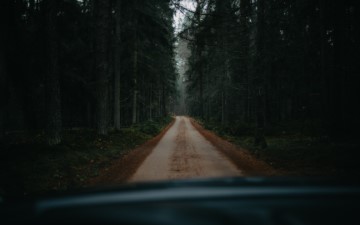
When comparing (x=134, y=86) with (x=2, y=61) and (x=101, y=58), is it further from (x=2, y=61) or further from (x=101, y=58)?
(x=2, y=61)

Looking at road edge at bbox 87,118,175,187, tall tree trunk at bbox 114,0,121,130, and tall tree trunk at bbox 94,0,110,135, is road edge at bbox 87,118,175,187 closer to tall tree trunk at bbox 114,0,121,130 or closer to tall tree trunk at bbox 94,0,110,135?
tall tree trunk at bbox 94,0,110,135

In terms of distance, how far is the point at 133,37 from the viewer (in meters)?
32.2

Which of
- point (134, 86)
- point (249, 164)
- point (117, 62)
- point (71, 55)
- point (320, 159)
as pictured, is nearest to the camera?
point (320, 159)

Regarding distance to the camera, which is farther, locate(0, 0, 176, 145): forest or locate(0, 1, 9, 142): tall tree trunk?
locate(0, 0, 176, 145): forest

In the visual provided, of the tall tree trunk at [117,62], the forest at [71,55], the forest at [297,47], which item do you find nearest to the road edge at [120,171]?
the forest at [71,55]

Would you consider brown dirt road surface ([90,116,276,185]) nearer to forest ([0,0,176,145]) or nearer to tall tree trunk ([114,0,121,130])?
forest ([0,0,176,145])

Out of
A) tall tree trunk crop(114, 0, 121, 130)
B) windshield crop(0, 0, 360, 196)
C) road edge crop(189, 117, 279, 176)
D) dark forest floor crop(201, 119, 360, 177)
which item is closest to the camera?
dark forest floor crop(201, 119, 360, 177)

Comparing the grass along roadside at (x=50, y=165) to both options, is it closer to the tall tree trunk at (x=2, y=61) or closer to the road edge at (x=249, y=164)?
the tall tree trunk at (x=2, y=61)

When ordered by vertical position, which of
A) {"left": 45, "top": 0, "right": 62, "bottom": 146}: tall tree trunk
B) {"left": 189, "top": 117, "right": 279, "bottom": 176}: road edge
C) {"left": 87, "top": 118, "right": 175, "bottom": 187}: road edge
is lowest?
Result: {"left": 87, "top": 118, "right": 175, "bottom": 187}: road edge

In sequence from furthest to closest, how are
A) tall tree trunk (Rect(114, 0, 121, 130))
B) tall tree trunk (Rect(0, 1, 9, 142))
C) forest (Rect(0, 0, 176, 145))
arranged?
tall tree trunk (Rect(114, 0, 121, 130))
forest (Rect(0, 0, 176, 145))
tall tree trunk (Rect(0, 1, 9, 142))

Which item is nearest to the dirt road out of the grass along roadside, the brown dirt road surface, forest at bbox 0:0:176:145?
the brown dirt road surface

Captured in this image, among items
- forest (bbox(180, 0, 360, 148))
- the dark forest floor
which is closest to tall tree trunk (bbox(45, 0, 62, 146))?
forest (bbox(180, 0, 360, 148))

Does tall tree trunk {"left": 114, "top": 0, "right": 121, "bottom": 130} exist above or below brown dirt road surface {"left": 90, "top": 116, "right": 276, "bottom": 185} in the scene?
above

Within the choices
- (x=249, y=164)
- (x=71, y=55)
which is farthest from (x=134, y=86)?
(x=249, y=164)
